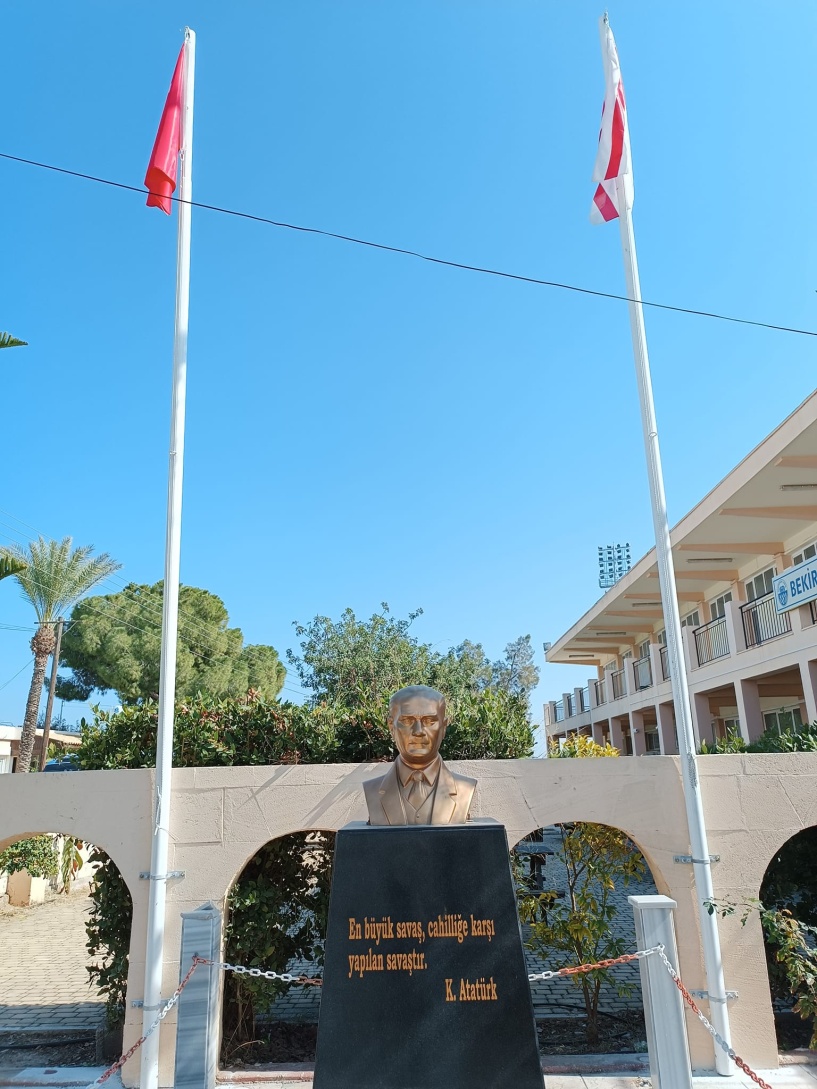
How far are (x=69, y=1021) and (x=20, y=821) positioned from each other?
2.71 meters

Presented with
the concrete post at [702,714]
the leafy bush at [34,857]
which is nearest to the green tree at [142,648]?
the leafy bush at [34,857]

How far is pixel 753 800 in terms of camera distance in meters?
5.88

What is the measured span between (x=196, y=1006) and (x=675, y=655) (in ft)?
14.4

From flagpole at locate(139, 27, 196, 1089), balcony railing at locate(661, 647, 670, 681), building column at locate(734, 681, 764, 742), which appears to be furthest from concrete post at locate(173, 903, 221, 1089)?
balcony railing at locate(661, 647, 670, 681)

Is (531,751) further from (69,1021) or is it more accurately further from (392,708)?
(69,1021)

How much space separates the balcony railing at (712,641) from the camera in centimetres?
1691

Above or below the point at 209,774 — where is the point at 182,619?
above

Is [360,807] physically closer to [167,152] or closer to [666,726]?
[167,152]

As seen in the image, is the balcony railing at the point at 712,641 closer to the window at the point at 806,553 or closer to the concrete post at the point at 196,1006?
the window at the point at 806,553

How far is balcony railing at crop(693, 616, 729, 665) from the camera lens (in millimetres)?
16906

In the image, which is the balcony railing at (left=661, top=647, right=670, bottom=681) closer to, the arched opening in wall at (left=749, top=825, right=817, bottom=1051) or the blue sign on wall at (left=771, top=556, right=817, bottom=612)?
the blue sign on wall at (left=771, top=556, right=817, bottom=612)

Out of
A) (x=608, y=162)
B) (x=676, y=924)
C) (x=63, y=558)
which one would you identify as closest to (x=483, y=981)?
(x=676, y=924)

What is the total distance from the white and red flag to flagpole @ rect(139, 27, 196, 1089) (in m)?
3.95

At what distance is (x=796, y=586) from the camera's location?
42.2ft
